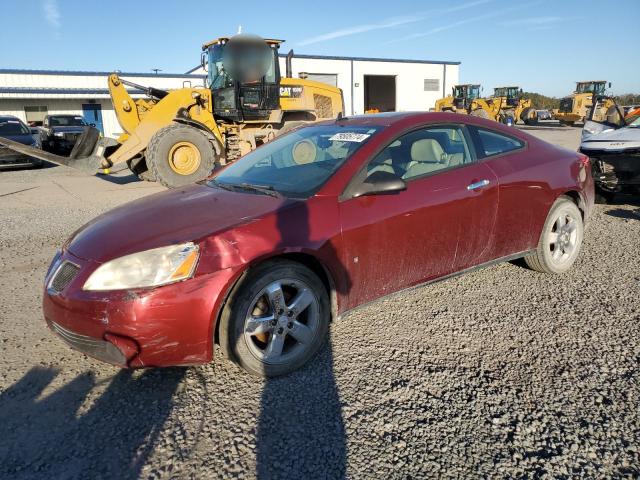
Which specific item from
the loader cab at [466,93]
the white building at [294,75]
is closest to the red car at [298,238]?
the white building at [294,75]

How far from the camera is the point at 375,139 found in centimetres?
327

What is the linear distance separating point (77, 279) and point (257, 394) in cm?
118

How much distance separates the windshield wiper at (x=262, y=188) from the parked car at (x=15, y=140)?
45.6 ft

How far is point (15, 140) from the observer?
1466 cm

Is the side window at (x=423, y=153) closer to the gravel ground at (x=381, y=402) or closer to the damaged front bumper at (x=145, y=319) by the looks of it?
the gravel ground at (x=381, y=402)

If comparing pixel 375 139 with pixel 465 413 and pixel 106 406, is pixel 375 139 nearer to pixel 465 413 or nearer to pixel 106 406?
pixel 465 413

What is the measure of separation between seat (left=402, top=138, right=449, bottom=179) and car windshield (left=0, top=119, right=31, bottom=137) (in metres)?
15.9

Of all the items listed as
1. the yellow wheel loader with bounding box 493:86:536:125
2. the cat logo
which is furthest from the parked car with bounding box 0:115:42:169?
the yellow wheel loader with bounding box 493:86:536:125

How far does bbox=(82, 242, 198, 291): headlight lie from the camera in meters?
2.46

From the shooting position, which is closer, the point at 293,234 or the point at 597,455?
the point at 597,455

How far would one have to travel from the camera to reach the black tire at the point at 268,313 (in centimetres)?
262

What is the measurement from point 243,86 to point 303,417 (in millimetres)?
9706

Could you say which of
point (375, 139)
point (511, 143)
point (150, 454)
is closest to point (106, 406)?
point (150, 454)

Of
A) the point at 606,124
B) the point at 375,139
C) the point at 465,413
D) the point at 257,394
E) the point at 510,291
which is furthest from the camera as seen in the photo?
the point at 606,124
